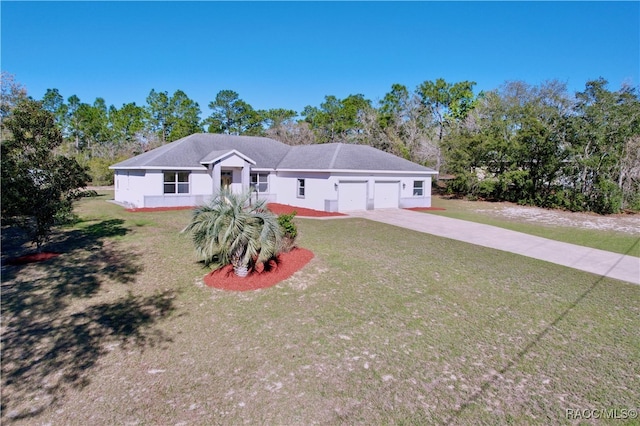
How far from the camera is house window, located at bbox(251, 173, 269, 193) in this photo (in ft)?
87.3

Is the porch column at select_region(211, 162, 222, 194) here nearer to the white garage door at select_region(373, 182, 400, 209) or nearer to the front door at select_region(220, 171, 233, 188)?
the front door at select_region(220, 171, 233, 188)

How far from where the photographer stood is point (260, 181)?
2694 cm

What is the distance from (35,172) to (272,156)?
742 inches

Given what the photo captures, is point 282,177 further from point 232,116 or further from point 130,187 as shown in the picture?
point 232,116

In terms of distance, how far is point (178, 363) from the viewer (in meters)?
5.57

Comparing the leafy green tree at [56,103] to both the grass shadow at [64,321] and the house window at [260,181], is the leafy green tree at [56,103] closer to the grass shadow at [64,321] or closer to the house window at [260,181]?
the house window at [260,181]

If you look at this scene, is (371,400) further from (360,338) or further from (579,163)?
(579,163)

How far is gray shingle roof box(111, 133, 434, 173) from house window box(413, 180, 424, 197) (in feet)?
3.06

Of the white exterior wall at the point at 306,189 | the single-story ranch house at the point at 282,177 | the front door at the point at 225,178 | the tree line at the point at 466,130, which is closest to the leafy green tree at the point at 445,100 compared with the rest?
the tree line at the point at 466,130

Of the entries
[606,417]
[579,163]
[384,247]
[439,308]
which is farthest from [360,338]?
[579,163]

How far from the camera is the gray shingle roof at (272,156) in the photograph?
2327cm

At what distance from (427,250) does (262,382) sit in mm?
8591

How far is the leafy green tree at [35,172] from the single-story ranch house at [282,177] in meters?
10.5

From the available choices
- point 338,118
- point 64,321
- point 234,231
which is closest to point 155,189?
point 234,231
